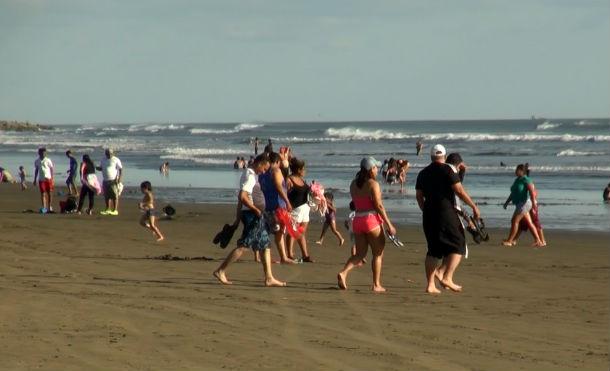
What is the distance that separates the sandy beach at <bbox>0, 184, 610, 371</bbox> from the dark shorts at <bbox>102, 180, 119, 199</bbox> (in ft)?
16.7

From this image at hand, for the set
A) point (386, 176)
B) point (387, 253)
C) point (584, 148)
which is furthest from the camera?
point (584, 148)

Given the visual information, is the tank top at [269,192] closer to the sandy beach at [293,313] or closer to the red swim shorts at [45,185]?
the sandy beach at [293,313]

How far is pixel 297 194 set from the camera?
42.5ft

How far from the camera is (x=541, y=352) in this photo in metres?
7.66

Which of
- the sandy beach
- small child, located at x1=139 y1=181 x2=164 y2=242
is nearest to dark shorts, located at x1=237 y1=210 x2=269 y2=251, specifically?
the sandy beach

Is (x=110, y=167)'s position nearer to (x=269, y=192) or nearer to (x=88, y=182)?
(x=88, y=182)

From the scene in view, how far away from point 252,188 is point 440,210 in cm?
206

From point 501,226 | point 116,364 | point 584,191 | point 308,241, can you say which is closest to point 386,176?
point 584,191

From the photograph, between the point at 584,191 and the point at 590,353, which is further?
the point at 584,191

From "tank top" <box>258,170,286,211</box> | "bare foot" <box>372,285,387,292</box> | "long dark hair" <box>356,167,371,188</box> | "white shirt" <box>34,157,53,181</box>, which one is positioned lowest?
"bare foot" <box>372,285,387,292</box>

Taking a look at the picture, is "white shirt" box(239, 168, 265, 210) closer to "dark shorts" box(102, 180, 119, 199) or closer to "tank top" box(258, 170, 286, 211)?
"tank top" box(258, 170, 286, 211)

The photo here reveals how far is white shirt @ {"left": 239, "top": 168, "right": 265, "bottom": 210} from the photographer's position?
11.2 meters

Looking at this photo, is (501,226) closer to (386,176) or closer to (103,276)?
(103,276)

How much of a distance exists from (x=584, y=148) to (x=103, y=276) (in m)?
48.8
